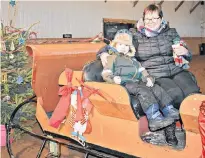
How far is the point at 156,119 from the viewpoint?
2279mm

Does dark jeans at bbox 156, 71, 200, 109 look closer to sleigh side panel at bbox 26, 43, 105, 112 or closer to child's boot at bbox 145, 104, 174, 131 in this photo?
child's boot at bbox 145, 104, 174, 131

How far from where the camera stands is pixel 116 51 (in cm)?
267

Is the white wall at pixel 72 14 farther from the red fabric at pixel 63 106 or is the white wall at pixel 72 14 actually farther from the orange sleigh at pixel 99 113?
the red fabric at pixel 63 106

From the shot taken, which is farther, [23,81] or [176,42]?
[23,81]

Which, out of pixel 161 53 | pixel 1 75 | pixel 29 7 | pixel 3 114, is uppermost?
pixel 29 7

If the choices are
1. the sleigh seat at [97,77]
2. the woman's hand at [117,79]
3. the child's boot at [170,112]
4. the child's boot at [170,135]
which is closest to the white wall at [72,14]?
the sleigh seat at [97,77]

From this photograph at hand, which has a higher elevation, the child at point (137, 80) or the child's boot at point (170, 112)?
the child at point (137, 80)

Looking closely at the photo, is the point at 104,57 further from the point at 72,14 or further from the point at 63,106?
the point at 72,14

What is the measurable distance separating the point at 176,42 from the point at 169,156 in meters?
1.05

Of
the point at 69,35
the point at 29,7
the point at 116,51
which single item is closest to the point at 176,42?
the point at 116,51

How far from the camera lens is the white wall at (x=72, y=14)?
31.4 feet

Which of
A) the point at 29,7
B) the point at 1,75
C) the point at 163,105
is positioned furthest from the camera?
the point at 29,7

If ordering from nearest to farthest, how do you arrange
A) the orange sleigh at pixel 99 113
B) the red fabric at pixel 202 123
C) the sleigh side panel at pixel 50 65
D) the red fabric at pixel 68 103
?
the red fabric at pixel 202 123
the orange sleigh at pixel 99 113
the red fabric at pixel 68 103
the sleigh side panel at pixel 50 65

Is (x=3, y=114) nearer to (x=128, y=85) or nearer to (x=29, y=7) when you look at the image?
(x=128, y=85)
